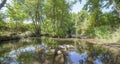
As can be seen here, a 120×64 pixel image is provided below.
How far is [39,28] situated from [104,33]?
24562 mm

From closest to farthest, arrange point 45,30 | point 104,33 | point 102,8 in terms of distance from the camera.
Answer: point 104,33 → point 102,8 → point 45,30

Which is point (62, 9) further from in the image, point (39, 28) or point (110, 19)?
point (110, 19)

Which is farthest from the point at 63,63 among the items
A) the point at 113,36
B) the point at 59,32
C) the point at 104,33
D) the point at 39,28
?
the point at 39,28

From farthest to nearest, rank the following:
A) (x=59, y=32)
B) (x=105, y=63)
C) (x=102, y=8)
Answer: (x=59, y=32) → (x=102, y=8) → (x=105, y=63)

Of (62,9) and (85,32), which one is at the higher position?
(62,9)

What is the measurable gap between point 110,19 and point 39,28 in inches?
870

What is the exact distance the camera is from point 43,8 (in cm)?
4872

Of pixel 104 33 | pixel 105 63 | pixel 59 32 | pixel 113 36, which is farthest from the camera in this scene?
pixel 59 32

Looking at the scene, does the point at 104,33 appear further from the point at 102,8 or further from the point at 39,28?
the point at 39,28

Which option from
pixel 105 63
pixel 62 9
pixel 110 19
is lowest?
pixel 105 63

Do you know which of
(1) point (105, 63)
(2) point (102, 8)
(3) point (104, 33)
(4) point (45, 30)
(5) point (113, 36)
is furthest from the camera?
(4) point (45, 30)

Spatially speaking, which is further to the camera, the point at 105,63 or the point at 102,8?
the point at 102,8

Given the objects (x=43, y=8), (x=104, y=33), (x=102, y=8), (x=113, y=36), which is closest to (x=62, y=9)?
(x=43, y=8)

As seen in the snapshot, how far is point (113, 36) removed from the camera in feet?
79.5
